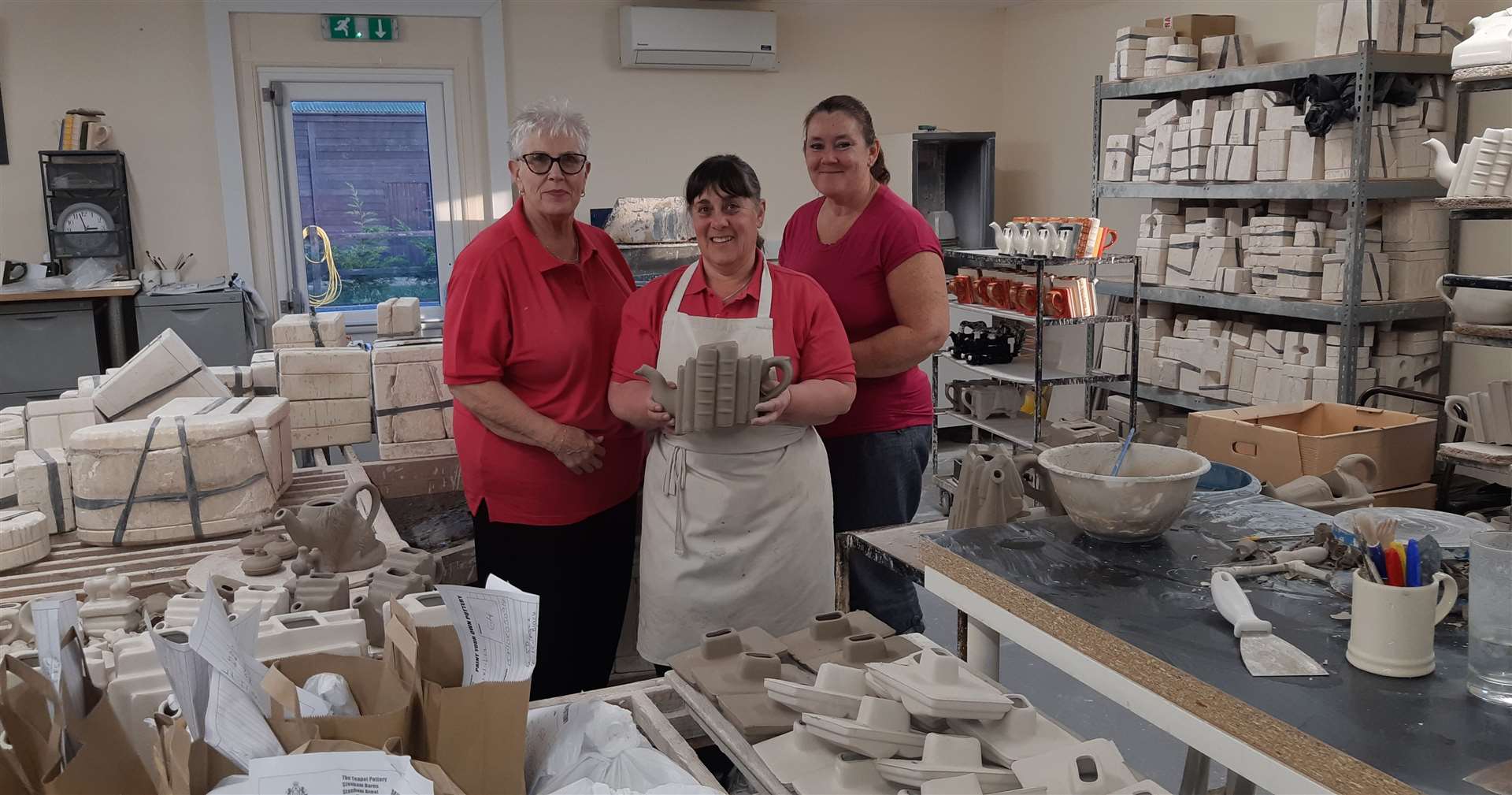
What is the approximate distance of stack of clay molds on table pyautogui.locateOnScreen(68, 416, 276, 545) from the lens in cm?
263

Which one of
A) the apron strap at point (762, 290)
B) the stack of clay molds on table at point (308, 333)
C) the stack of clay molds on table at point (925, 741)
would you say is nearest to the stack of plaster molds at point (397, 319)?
the stack of clay molds on table at point (308, 333)

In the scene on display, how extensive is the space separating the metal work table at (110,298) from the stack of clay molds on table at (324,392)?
3.44 metres

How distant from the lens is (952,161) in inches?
307

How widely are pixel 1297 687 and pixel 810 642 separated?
0.72 m

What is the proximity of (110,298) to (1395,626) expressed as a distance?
6.74 meters

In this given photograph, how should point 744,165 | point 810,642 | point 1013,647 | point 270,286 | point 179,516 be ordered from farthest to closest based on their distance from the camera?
point 270,286
point 1013,647
point 179,516
point 744,165
point 810,642

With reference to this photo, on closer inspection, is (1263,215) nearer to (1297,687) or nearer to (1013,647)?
(1013,647)

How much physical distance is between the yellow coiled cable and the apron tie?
17.9ft

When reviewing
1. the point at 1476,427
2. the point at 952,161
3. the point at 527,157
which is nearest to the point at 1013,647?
the point at 1476,427

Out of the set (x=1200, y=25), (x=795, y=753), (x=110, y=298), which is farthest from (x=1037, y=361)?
(x=110, y=298)

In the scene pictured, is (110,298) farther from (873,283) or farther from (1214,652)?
(1214,652)

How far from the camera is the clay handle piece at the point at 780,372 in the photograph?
2223mm

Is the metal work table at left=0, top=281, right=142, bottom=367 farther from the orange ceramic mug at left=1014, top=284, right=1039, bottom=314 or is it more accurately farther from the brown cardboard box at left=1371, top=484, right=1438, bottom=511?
the brown cardboard box at left=1371, top=484, right=1438, bottom=511

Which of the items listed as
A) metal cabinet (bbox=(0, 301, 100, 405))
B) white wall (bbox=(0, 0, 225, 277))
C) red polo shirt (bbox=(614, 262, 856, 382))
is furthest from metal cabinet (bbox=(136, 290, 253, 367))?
red polo shirt (bbox=(614, 262, 856, 382))
